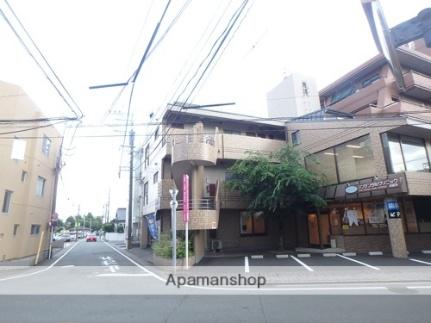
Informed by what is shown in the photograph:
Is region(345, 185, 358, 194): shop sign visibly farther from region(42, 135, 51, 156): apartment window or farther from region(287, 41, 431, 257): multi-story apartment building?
region(42, 135, 51, 156): apartment window

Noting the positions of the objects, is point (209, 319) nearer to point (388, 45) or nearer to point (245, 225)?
point (388, 45)

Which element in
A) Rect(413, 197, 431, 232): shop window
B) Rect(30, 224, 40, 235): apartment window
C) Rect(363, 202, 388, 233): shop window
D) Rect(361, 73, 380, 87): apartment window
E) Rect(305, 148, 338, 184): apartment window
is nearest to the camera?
Rect(363, 202, 388, 233): shop window

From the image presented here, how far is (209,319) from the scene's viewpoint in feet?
19.0

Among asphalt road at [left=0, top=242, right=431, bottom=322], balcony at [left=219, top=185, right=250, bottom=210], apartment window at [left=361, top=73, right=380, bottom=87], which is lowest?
asphalt road at [left=0, top=242, right=431, bottom=322]

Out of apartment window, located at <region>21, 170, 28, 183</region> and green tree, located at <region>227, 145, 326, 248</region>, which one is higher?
apartment window, located at <region>21, 170, 28, 183</region>

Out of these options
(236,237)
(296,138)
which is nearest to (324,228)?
(236,237)

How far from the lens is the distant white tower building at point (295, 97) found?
27375 mm

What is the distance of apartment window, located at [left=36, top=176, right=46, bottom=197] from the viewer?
69.5 feet

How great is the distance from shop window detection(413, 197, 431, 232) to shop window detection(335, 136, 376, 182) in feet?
13.0

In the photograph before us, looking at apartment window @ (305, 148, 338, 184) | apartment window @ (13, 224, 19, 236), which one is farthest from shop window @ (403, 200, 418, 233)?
apartment window @ (13, 224, 19, 236)

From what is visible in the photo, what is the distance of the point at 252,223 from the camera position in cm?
1972

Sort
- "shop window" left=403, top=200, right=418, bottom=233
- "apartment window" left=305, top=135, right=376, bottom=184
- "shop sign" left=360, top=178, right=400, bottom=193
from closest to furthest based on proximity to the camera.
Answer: "shop sign" left=360, top=178, right=400, bottom=193, "apartment window" left=305, top=135, right=376, bottom=184, "shop window" left=403, top=200, right=418, bottom=233

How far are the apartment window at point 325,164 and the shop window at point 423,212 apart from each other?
4.75 metres

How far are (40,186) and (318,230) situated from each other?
63.4 feet
